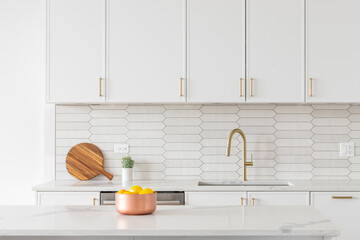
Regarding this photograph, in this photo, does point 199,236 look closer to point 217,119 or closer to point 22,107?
point 217,119

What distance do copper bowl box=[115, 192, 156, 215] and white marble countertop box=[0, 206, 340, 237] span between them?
1.1 inches

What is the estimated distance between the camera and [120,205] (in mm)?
1974

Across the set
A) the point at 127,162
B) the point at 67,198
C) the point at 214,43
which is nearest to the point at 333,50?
the point at 214,43

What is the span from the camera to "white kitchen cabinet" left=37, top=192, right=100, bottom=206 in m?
3.17

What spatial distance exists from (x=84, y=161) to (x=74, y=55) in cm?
88

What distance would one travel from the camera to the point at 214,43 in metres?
3.33

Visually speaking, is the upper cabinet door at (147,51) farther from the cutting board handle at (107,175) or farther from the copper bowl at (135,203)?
the copper bowl at (135,203)

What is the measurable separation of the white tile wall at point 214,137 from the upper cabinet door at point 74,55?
1.23 feet

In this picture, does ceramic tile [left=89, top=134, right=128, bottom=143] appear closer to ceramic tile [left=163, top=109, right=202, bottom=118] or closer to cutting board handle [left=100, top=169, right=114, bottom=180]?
cutting board handle [left=100, top=169, right=114, bottom=180]

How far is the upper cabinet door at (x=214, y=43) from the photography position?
333 cm

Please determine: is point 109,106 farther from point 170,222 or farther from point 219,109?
point 170,222

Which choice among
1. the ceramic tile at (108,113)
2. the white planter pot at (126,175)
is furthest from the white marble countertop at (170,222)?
the ceramic tile at (108,113)

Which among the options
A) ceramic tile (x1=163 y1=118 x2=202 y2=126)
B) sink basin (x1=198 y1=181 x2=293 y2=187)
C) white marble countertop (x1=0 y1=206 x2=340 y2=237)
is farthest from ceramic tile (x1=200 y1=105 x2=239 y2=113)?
white marble countertop (x1=0 y1=206 x2=340 y2=237)

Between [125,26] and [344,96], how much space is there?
171 centimetres
